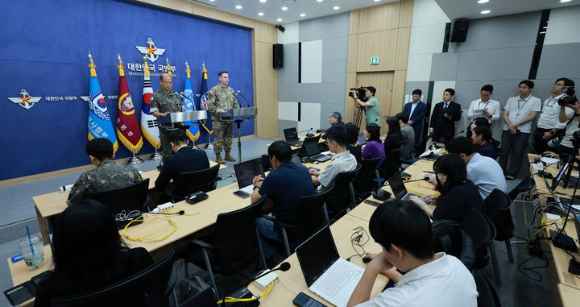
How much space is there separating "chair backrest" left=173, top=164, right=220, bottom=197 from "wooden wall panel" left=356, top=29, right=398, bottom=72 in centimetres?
544

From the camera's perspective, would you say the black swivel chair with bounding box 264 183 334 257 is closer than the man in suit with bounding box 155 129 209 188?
Yes

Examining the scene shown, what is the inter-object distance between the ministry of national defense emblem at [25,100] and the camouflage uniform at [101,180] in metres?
3.64

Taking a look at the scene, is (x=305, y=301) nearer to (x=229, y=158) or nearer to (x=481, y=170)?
(x=481, y=170)

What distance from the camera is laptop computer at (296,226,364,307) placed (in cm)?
135

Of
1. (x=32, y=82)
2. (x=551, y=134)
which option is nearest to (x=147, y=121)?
(x=32, y=82)

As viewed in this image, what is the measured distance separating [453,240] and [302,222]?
1.08 meters

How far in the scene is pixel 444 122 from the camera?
589 centimetres

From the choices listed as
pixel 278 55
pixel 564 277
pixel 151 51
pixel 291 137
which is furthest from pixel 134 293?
pixel 278 55

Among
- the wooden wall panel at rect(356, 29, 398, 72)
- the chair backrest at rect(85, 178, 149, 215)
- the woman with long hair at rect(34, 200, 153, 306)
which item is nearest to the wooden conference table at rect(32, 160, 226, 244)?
the chair backrest at rect(85, 178, 149, 215)

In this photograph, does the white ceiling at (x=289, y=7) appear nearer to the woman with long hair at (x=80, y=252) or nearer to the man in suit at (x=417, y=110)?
the man in suit at (x=417, y=110)

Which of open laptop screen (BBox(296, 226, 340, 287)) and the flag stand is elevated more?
open laptop screen (BBox(296, 226, 340, 287))

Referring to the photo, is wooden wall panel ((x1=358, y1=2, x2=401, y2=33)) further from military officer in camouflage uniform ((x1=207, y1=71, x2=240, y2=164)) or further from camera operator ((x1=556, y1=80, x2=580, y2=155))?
military officer in camouflage uniform ((x1=207, y1=71, x2=240, y2=164))

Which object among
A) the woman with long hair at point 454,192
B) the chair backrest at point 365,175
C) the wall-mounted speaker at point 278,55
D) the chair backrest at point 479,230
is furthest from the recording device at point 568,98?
the wall-mounted speaker at point 278,55

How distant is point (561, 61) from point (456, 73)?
1613 millimetres
